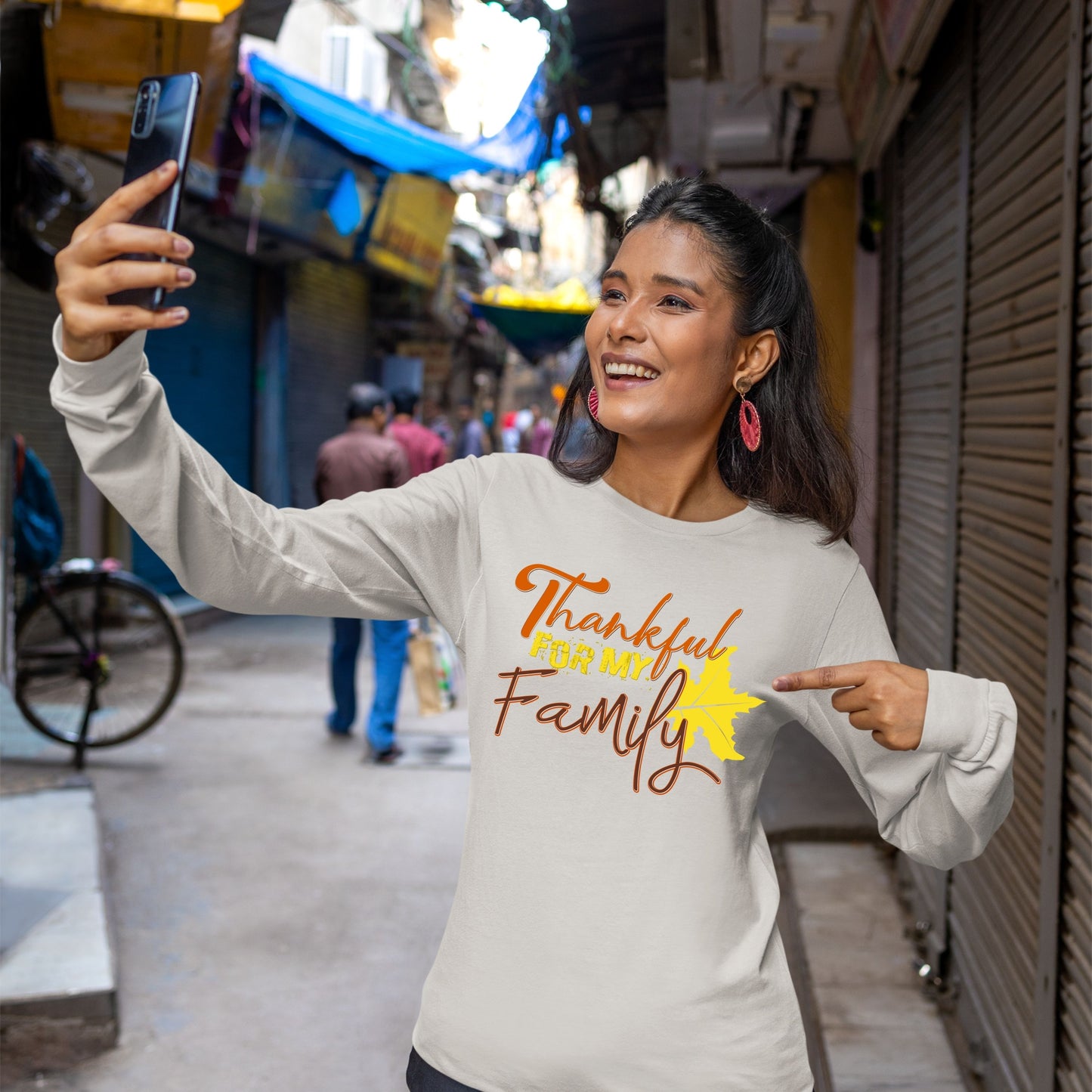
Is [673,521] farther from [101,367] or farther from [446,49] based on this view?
[446,49]

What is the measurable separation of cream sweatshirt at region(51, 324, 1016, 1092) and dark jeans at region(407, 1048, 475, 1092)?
17 mm

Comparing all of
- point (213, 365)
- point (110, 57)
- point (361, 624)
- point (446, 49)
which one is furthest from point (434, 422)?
point (110, 57)

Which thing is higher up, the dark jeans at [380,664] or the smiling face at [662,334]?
the smiling face at [662,334]

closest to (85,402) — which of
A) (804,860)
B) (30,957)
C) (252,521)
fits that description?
(252,521)

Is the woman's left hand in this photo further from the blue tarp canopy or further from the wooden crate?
the blue tarp canopy

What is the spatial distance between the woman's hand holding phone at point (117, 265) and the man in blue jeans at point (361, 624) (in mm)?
5140

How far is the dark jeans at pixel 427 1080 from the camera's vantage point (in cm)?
157

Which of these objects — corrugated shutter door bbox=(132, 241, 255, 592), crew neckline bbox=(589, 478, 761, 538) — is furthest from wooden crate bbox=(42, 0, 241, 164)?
crew neckline bbox=(589, 478, 761, 538)

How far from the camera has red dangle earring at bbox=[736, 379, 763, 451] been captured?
176 centimetres

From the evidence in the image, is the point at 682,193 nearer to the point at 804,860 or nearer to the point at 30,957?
the point at 30,957

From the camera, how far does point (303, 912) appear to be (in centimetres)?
458

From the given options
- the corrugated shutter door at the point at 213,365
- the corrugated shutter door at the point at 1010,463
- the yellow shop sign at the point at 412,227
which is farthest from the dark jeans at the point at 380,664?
the yellow shop sign at the point at 412,227

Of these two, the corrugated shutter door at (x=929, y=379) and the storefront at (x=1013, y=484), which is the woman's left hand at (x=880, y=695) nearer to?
the storefront at (x=1013, y=484)

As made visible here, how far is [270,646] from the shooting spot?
10047 mm
